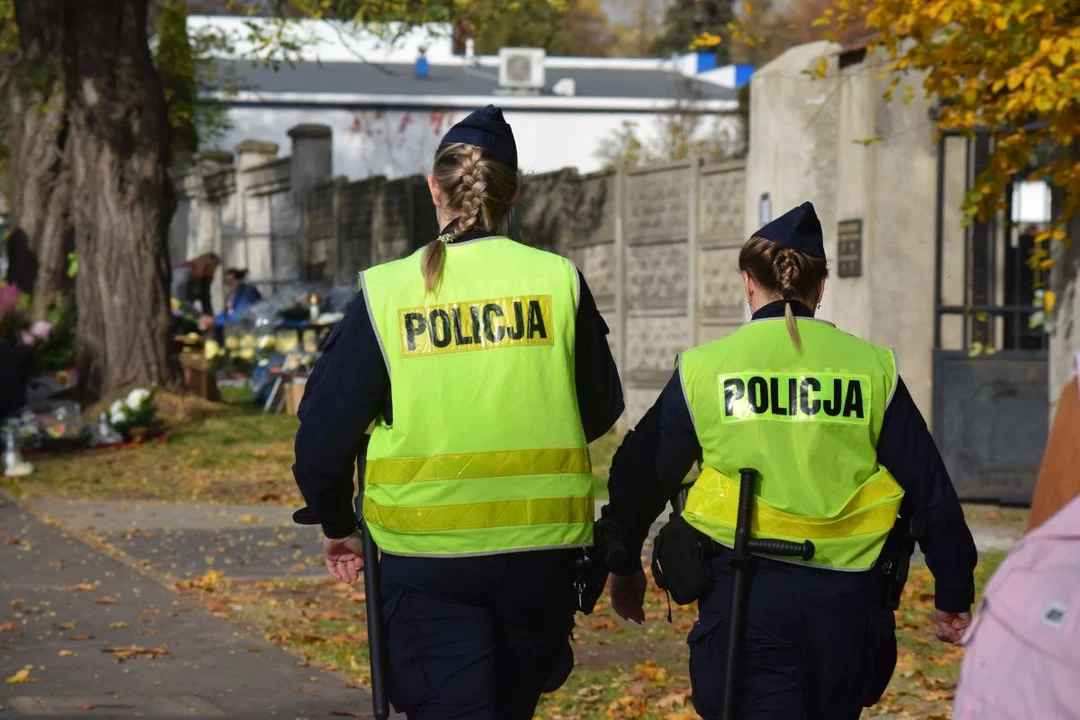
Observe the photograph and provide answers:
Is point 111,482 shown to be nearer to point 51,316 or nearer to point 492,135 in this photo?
point 51,316

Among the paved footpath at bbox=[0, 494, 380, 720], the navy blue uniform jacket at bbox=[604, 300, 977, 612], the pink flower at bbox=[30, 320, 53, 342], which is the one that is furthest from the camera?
the pink flower at bbox=[30, 320, 53, 342]

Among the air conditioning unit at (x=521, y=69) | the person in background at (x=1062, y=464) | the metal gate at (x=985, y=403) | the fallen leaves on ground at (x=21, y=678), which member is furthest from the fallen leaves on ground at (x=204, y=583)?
the air conditioning unit at (x=521, y=69)

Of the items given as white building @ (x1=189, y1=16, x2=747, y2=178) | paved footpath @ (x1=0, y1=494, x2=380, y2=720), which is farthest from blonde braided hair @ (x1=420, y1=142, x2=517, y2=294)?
white building @ (x1=189, y1=16, x2=747, y2=178)

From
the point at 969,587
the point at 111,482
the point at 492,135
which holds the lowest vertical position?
the point at 111,482

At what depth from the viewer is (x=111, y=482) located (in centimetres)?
1441

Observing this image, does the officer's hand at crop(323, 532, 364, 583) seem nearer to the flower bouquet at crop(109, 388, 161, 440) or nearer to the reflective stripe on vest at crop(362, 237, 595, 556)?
the reflective stripe on vest at crop(362, 237, 595, 556)

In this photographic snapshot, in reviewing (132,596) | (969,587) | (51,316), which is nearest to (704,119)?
(51,316)

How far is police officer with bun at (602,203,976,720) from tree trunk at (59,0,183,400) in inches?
560

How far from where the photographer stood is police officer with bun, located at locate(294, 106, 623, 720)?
393 centimetres

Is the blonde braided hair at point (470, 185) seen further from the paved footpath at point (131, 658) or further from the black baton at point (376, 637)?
the paved footpath at point (131, 658)

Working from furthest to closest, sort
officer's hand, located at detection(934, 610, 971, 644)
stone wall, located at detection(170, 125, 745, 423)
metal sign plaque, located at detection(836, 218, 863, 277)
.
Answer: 1. stone wall, located at detection(170, 125, 745, 423)
2. metal sign plaque, located at detection(836, 218, 863, 277)
3. officer's hand, located at detection(934, 610, 971, 644)

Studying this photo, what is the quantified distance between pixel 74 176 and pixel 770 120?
295 inches

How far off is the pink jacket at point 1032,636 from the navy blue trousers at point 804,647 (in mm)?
1627

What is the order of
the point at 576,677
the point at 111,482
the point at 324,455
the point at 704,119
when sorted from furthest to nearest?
the point at 704,119, the point at 111,482, the point at 576,677, the point at 324,455
